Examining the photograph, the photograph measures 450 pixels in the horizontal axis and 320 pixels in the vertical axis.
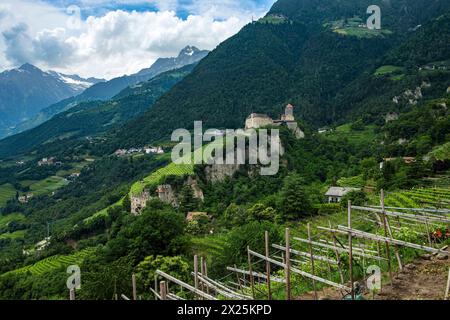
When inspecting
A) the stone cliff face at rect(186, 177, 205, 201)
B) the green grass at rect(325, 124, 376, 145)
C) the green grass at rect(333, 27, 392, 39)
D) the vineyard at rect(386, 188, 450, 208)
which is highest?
the green grass at rect(333, 27, 392, 39)

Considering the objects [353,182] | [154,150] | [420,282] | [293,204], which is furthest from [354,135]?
[420,282]

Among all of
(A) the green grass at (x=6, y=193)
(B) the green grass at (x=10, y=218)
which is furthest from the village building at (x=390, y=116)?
(A) the green grass at (x=6, y=193)

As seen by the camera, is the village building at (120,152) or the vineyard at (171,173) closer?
the vineyard at (171,173)

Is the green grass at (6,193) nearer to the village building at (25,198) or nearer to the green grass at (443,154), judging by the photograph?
the village building at (25,198)

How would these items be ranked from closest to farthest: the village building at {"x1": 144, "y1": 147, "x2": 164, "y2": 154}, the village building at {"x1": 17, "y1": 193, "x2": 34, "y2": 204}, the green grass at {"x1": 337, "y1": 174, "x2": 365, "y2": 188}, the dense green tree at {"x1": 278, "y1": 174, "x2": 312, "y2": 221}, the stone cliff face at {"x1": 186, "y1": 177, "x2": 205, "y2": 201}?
the dense green tree at {"x1": 278, "y1": 174, "x2": 312, "y2": 221} < the green grass at {"x1": 337, "y1": 174, "x2": 365, "y2": 188} < the stone cliff face at {"x1": 186, "y1": 177, "x2": 205, "y2": 201} < the village building at {"x1": 17, "y1": 193, "x2": 34, "y2": 204} < the village building at {"x1": 144, "y1": 147, "x2": 164, "y2": 154}

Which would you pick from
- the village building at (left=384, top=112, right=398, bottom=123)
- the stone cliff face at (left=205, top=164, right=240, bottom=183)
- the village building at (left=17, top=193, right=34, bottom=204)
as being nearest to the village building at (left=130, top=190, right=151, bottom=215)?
the stone cliff face at (left=205, top=164, right=240, bottom=183)

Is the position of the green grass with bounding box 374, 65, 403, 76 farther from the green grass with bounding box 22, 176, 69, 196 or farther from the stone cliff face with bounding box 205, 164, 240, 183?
the green grass with bounding box 22, 176, 69, 196
